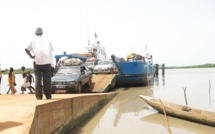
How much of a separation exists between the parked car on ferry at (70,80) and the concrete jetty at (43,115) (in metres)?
3.99

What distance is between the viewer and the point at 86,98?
31.8ft

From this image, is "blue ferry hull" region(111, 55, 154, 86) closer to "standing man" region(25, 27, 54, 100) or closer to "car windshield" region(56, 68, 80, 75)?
"car windshield" region(56, 68, 80, 75)

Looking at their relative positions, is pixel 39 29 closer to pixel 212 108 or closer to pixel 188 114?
pixel 188 114

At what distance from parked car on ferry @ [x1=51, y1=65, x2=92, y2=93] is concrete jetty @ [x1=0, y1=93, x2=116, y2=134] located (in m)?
3.99

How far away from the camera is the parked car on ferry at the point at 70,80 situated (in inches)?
533

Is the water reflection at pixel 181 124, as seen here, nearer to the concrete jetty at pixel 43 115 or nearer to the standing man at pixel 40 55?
the concrete jetty at pixel 43 115

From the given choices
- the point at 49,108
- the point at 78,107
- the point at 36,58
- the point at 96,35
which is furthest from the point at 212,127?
the point at 96,35

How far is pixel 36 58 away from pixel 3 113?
170cm

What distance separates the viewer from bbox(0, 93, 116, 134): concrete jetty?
4.75 m

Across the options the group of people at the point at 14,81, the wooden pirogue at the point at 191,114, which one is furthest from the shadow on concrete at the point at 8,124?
the group of people at the point at 14,81

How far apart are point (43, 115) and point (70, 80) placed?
7835 millimetres

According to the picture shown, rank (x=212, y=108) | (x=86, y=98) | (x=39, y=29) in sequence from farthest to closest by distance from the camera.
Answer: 1. (x=212, y=108)
2. (x=86, y=98)
3. (x=39, y=29)

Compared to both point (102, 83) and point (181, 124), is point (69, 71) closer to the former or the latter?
point (102, 83)

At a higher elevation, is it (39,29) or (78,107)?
(39,29)
